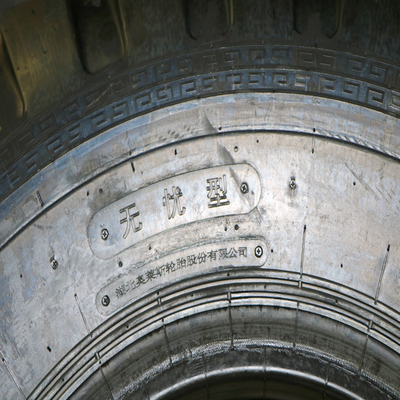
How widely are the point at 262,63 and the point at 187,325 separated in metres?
1.04

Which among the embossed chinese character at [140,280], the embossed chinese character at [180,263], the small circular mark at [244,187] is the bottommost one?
the embossed chinese character at [140,280]

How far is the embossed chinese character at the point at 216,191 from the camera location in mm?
2336

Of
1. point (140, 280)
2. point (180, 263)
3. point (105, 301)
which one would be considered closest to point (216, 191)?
point (180, 263)

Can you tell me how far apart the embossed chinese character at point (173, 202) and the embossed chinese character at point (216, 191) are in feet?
0.37

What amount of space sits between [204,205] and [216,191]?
71 mm

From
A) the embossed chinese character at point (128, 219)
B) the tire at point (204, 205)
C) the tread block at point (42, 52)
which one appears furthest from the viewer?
the embossed chinese character at point (128, 219)

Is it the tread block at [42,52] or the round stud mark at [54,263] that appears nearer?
the tread block at [42,52]

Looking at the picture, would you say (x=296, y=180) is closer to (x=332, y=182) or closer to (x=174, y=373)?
(x=332, y=182)

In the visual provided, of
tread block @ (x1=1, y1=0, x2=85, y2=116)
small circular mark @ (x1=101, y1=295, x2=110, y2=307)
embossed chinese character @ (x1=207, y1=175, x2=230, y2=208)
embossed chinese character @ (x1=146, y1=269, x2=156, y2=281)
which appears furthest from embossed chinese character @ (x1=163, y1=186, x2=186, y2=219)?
tread block @ (x1=1, y1=0, x2=85, y2=116)

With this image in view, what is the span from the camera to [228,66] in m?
2.29

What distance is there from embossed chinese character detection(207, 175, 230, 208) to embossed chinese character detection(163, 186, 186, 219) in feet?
0.37

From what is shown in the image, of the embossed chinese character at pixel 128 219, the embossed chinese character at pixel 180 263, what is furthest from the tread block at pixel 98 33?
the embossed chinese character at pixel 180 263

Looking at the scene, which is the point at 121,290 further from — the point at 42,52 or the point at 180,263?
the point at 42,52

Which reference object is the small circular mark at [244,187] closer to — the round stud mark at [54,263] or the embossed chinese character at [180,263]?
the embossed chinese character at [180,263]
